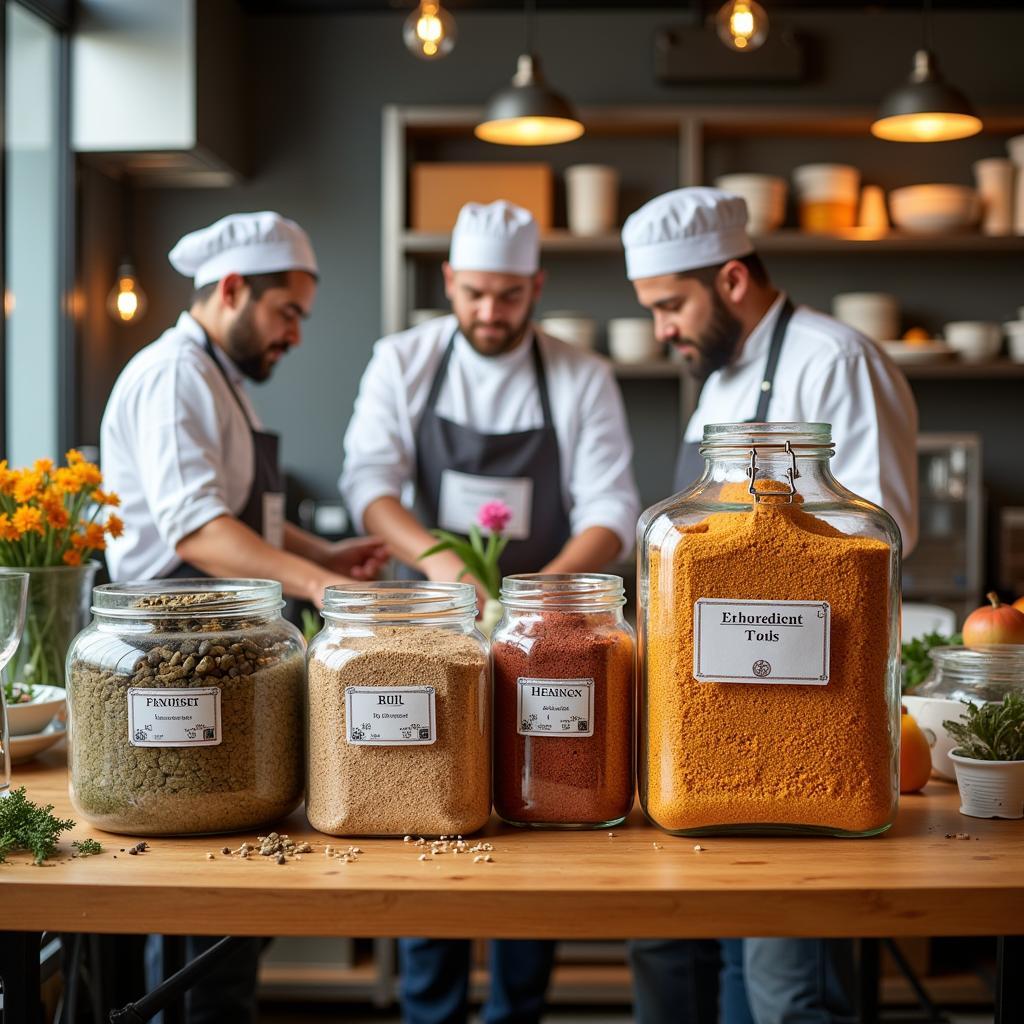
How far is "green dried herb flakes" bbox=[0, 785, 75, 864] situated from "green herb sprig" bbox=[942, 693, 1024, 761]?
78 centimetres

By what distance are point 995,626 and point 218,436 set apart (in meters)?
1.26

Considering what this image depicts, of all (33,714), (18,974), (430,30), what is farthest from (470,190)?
(18,974)

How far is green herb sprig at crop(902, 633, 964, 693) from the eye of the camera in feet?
4.71

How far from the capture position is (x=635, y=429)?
13.5ft

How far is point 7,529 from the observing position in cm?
135

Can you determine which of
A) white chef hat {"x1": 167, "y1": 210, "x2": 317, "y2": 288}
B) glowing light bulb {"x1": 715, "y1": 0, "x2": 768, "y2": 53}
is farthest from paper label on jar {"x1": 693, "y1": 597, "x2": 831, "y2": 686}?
glowing light bulb {"x1": 715, "y1": 0, "x2": 768, "y2": 53}

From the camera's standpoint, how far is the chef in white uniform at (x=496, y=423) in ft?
8.59

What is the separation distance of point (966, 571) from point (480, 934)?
311 centimetres

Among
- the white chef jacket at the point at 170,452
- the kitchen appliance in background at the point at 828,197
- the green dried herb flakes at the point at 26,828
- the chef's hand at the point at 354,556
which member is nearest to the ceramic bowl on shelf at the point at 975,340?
the kitchen appliance in background at the point at 828,197

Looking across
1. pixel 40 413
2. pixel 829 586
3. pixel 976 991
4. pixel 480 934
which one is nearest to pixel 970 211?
pixel 976 991

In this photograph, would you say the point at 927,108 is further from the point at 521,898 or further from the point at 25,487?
the point at 521,898

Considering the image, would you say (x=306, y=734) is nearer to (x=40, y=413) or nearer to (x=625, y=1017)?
(x=625, y=1017)

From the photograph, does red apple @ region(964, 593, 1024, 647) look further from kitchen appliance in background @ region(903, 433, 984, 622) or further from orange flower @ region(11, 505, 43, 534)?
kitchen appliance in background @ region(903, 433, 984, 622)

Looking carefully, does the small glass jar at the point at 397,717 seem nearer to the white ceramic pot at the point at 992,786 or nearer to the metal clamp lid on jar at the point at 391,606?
the metal clamp lid on jar at the point at 391,606
